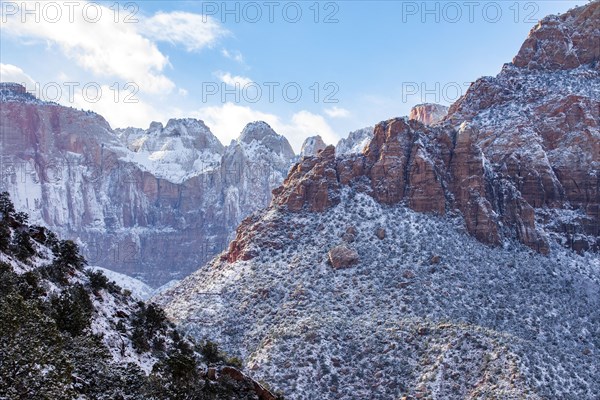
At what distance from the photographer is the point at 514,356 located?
63531 millimetres

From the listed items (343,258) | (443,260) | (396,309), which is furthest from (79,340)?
(443,260)

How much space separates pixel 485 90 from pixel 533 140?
1723 cm

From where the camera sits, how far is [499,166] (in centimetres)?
10631

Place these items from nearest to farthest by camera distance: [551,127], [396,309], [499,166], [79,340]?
1. [79,340]
2. [396,309]
3. [499,166]
4. [551,127]

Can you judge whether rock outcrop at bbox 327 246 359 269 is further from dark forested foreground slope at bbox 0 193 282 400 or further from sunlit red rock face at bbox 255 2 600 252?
dark forested foreground slope at bbox 0 193 282 400

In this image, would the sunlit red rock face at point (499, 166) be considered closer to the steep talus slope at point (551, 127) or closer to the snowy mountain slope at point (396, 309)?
the steep talus slope at point (551, 127)

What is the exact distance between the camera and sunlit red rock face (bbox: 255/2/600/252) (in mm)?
99312

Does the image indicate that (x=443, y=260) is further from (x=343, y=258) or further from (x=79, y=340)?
(x=79, y=340)

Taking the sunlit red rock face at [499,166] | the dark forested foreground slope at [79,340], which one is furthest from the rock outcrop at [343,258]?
the dark forested foreground slope at [79,340]

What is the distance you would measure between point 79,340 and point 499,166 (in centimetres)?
9024

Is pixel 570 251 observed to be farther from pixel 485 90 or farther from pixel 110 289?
pixel 110 289

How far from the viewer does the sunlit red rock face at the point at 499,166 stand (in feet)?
326

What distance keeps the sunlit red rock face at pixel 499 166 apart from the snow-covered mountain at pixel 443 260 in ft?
0.80

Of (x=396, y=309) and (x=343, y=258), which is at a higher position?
(x=343, y=258)
